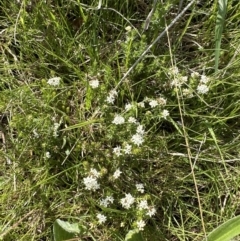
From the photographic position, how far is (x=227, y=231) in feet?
4.72

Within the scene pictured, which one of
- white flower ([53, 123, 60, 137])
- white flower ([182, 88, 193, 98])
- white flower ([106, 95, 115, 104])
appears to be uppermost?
white flower ([182, 88, 193, 98])

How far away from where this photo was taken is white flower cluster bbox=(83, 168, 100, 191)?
1426 millimetres

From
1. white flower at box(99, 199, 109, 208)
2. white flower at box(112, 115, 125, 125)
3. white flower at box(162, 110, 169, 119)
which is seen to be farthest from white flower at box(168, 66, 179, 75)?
white flower at box(99, 199, 109, 208)

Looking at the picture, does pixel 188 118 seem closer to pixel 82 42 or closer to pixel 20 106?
pixel 82 42

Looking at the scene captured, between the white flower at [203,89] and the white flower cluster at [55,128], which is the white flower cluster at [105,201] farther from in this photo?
the white flower at [203,89]

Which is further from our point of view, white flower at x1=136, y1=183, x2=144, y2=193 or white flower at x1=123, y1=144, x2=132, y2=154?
white flower at x1=136, y1=183, x2=144, y2=193

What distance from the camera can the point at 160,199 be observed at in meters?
1.57

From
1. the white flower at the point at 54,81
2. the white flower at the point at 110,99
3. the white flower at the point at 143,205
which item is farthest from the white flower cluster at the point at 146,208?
the white flower at the point at 54,81

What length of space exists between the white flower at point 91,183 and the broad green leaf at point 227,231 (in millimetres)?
386

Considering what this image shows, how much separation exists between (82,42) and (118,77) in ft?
0.57

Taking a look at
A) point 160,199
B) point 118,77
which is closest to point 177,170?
point 160,199

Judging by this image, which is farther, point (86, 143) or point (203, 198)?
point (203, 198)

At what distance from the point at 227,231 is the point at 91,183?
0.45 metres

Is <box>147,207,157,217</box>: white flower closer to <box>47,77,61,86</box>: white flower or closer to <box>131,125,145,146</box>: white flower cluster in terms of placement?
<box>131,125,145,146</box>: white flower cluster
